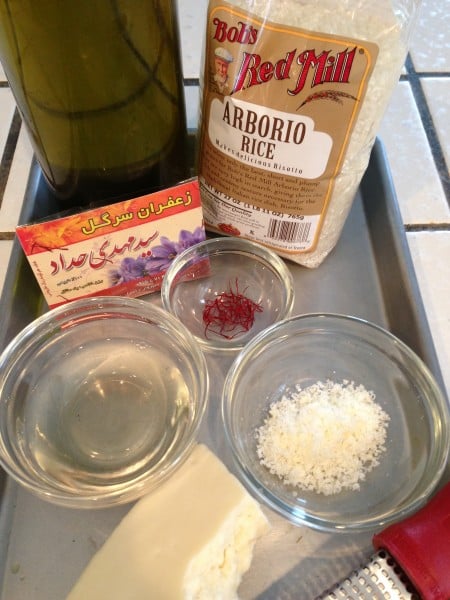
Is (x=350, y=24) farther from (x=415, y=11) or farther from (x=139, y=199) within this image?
(x=139, y=199)

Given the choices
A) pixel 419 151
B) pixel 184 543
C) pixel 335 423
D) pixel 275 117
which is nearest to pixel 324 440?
pixel 335 423

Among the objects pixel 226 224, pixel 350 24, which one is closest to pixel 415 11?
pixel 350 24

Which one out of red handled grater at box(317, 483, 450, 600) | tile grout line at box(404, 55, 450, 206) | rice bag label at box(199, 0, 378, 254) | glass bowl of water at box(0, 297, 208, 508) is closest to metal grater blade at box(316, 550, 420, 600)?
red handled grater at box(317, 483, 450, 600)

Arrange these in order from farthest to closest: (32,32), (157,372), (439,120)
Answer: (439,120) < (157,372) < (32,32)

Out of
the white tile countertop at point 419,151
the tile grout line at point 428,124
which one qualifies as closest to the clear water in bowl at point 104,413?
the white tile countertop at point 419,151

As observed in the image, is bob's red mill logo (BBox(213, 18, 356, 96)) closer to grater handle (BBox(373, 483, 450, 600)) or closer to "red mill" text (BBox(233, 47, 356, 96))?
"red mill" text (BBox(233, 47, 356, 96))

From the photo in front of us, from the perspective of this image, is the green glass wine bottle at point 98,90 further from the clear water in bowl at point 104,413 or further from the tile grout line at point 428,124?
the tile grout line at point 428,124

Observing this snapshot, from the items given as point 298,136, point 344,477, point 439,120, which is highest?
point 298,136
